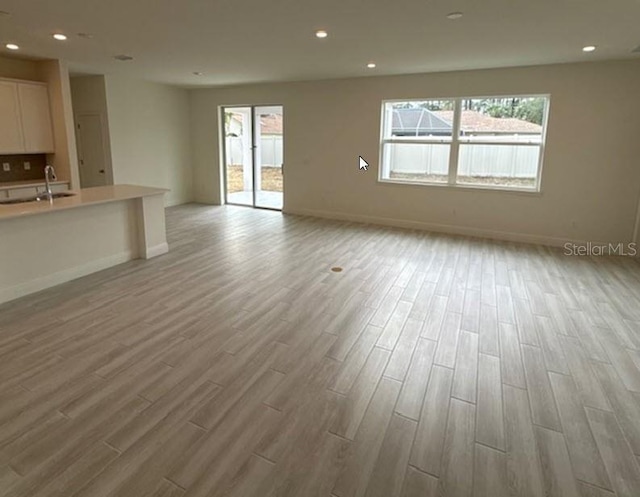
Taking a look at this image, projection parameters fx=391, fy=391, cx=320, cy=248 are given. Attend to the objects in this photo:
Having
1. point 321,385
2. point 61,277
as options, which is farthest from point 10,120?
point 321,385

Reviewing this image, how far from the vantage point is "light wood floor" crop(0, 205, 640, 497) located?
184cm

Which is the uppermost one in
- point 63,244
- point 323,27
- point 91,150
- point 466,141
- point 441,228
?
point 323,27

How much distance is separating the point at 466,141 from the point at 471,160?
1.06 feet

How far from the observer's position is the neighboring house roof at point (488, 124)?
6.04m

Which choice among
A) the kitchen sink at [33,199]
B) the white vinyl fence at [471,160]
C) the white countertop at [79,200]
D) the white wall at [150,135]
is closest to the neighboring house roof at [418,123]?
the white vinyl fence at [471,160]

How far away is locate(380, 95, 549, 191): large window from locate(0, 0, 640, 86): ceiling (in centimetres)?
69

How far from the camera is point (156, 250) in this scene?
5.22 m

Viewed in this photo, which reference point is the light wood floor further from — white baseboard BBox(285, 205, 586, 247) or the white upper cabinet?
the white upper cabinet

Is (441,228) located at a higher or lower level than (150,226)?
lower

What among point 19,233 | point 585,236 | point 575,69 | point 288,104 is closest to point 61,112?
point 19,233

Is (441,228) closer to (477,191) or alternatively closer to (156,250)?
(477,191)

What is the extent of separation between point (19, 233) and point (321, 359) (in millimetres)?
3160

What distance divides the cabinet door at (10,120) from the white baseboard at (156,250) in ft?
8.90

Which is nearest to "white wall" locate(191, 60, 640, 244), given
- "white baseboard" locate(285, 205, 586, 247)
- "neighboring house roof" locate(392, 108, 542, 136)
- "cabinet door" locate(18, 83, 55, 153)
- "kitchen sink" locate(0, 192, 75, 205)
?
"white baseboard" locate(285, 205, 586, 247)
